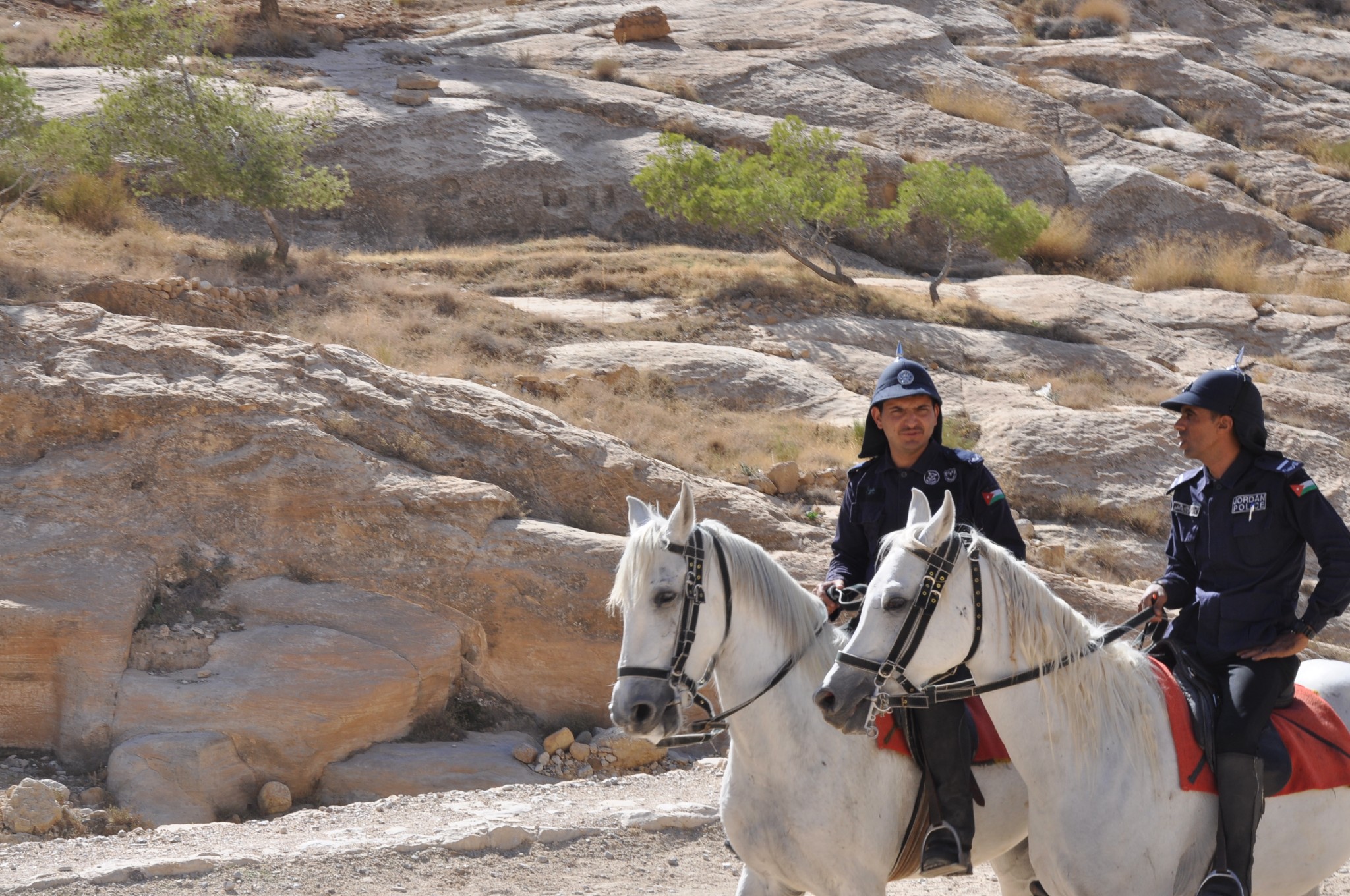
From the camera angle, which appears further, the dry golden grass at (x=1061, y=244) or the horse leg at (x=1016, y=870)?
the dry golden grass at (x=1061, y=244)

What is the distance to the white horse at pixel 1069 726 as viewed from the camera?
12.1 ft

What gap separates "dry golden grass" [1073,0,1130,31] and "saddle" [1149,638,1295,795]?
120 ft

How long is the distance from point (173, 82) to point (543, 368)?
27.9 feet

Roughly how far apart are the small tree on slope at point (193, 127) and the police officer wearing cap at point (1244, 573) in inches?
573

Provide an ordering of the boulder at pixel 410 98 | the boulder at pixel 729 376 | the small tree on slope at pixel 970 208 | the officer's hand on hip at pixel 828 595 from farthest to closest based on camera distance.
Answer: the boulder at pixel 410 98 < the small tree on slope at pixel 970 208 < the boulder at pixel 729 376 < the officer's hand on hip at pixel 828 595

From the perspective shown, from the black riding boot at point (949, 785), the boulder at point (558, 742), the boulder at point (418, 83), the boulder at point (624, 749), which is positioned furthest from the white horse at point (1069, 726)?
the boulder at point (418, 83)

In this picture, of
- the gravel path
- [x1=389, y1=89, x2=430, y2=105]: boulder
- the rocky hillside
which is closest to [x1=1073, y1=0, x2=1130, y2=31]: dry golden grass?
the rocky hillside

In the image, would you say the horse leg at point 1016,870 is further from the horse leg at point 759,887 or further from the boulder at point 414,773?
the boulder at point 414,773

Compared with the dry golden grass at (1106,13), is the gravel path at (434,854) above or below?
below

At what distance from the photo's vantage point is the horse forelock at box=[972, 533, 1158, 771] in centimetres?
382

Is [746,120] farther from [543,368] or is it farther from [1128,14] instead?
[1128,14]

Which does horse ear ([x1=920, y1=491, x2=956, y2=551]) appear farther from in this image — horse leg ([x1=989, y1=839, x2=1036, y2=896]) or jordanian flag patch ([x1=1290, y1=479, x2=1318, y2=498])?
horse leg ([x1=989, y1=839, x2=1036, y2=896])

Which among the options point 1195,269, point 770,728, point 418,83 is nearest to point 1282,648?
point 770,728

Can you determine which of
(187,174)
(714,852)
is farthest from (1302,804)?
(187,174)
